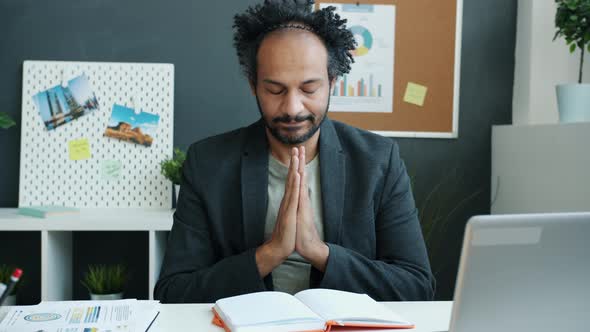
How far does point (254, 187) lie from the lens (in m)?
1.57

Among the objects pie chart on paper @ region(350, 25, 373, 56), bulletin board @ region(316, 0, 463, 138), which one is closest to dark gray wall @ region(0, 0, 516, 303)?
bulletin board @ region(316, 0, 463, 138)

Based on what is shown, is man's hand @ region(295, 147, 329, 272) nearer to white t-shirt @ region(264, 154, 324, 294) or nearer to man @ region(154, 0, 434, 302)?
man @ region(154, 0, 434, 302)

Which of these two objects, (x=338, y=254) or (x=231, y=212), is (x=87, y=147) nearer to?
(x=231, y=212)

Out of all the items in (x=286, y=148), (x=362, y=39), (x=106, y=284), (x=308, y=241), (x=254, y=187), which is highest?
(x=362, y=39)

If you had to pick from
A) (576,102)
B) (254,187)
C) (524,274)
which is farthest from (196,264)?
(576,102)

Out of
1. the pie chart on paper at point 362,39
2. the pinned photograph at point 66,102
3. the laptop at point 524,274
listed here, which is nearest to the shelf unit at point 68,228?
the pinned photograph at point 66,102

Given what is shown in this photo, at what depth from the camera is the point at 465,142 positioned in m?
2.83

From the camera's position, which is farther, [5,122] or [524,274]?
[5,122]

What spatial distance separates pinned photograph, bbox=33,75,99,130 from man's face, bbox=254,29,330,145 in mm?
1386

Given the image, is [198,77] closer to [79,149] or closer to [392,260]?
[79,149]

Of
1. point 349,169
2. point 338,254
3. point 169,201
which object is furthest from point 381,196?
point 169,201

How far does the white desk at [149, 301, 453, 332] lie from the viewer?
105 cm

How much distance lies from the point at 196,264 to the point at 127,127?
1328mm

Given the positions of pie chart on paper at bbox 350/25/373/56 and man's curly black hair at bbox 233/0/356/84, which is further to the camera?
pie chart on paper at bbox 350/25/373/56
